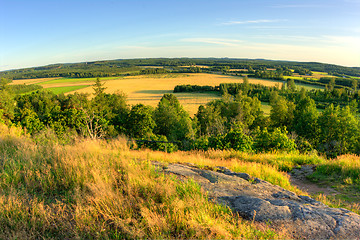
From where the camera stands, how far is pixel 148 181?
176 inches

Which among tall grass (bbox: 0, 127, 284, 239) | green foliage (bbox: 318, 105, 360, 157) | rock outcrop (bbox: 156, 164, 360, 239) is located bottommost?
green foliage (bbox: 318, 105, 360, 157)

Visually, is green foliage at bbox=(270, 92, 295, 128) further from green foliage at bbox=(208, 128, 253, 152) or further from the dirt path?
the dirt path

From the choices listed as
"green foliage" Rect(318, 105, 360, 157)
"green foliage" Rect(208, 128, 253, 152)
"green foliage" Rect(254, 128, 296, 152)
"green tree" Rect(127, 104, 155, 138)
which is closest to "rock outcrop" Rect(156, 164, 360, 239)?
"green foliage" Rect(208, 128, 253, 152)

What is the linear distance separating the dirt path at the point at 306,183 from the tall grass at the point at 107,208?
5.43 meters

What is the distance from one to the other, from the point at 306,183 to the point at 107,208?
8420mm

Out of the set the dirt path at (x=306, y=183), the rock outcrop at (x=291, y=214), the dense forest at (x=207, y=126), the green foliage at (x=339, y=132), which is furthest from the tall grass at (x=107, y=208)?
the green foliage at (x=339, y=132)

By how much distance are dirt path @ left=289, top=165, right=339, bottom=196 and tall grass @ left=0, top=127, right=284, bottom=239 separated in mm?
5428

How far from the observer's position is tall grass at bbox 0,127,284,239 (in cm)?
331

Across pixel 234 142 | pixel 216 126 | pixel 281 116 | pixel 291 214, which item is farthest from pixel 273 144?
pixel 281 116

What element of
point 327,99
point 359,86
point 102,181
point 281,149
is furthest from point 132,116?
point 359,86

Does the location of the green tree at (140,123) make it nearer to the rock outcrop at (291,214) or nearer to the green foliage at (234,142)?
the green foliage at (234,142)

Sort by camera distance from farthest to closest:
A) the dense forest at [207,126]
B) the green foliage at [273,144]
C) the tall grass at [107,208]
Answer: the dense forest at [207,126] → the green foliage at [273,144] → the tall grass at [107,208]

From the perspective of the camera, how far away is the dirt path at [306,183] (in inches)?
294

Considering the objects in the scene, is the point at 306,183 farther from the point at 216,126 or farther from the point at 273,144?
the point at 216,126
